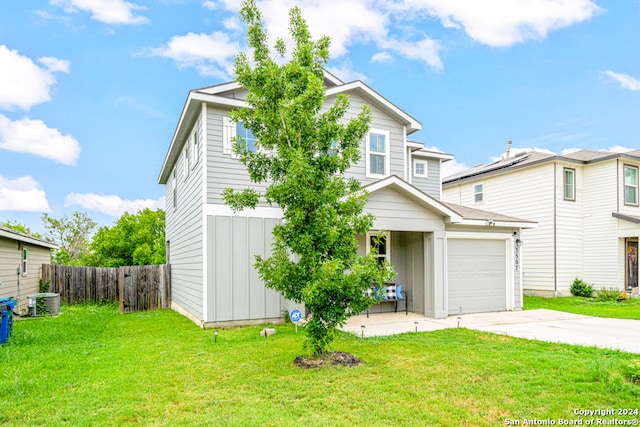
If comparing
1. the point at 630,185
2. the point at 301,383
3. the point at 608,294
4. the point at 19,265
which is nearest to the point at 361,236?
the point at 301,383

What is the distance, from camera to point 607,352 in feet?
20.1

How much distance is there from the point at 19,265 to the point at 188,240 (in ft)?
19.4

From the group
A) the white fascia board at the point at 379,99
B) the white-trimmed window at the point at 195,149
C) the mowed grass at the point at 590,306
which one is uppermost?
the white fascia board at the point at 379,99

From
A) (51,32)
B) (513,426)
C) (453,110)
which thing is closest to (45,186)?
(51,32)

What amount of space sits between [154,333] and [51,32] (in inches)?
459

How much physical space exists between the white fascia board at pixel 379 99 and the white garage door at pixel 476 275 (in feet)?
10.9

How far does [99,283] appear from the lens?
15.6 meters

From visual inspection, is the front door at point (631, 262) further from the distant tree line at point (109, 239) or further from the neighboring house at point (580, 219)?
the distant tree line at point (109, 239)

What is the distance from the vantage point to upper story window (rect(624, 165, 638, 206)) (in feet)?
52.2

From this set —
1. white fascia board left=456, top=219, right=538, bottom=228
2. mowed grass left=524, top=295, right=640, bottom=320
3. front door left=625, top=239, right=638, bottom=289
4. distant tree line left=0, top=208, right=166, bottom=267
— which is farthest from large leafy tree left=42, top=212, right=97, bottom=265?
front door left=625, top=239, right=638, bottom=289

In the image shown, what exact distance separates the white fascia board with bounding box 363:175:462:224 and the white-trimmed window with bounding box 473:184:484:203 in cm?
980

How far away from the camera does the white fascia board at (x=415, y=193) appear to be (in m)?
9.34

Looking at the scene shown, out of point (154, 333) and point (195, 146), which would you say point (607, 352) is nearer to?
point (154, 333)

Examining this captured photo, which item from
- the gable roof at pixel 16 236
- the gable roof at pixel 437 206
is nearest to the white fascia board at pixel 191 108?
the gable roof at pixel 437 206
